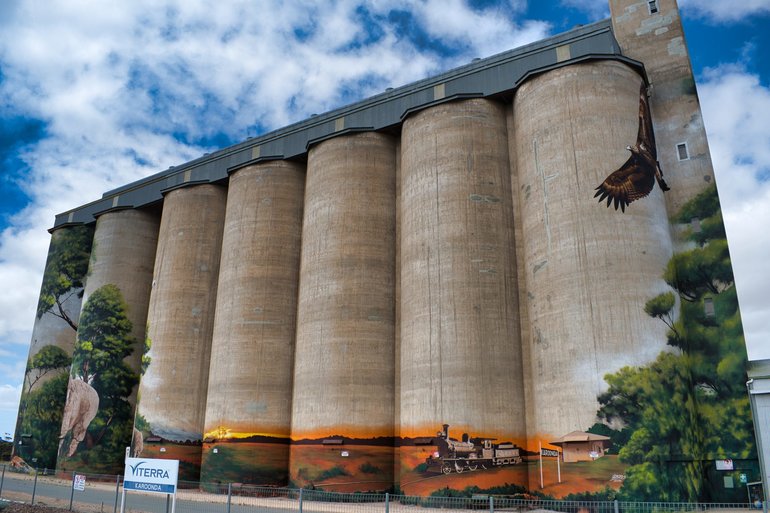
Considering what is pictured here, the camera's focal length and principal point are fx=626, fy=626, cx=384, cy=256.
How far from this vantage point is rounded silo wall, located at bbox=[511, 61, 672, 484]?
2611 cm

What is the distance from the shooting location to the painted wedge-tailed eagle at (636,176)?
28094 millimetres

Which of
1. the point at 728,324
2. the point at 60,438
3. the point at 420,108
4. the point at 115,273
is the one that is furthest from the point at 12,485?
the point at 728,324

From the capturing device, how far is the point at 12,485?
3422cm

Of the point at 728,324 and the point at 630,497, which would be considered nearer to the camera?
the point at 630,497

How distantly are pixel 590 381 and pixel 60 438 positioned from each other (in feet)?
129

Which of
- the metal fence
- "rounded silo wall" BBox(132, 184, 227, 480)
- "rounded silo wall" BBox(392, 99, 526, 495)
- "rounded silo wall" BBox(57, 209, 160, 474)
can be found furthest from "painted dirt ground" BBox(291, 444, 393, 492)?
"rounded silo wall" BBox(57, 209, 160, 474)

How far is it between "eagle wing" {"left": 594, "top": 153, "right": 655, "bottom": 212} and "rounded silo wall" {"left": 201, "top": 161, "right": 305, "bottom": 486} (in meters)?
20.0

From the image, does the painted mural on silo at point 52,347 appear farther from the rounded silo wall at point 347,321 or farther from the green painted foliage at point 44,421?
the rounded silo wall at point 347,321

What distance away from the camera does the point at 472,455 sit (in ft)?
93.0

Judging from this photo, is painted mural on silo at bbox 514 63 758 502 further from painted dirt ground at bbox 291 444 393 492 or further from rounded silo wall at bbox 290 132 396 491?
rounded silo wall at bbox 290 132 396 491

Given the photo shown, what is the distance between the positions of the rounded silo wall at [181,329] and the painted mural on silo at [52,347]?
11.9m

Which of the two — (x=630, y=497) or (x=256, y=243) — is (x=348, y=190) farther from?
(x=630, y=497)

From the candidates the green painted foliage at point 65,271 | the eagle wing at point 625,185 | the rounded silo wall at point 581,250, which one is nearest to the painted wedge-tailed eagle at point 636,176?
the eagle wing at point 625,185

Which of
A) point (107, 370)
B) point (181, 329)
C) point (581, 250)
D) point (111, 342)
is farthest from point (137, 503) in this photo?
point (111, 342)
